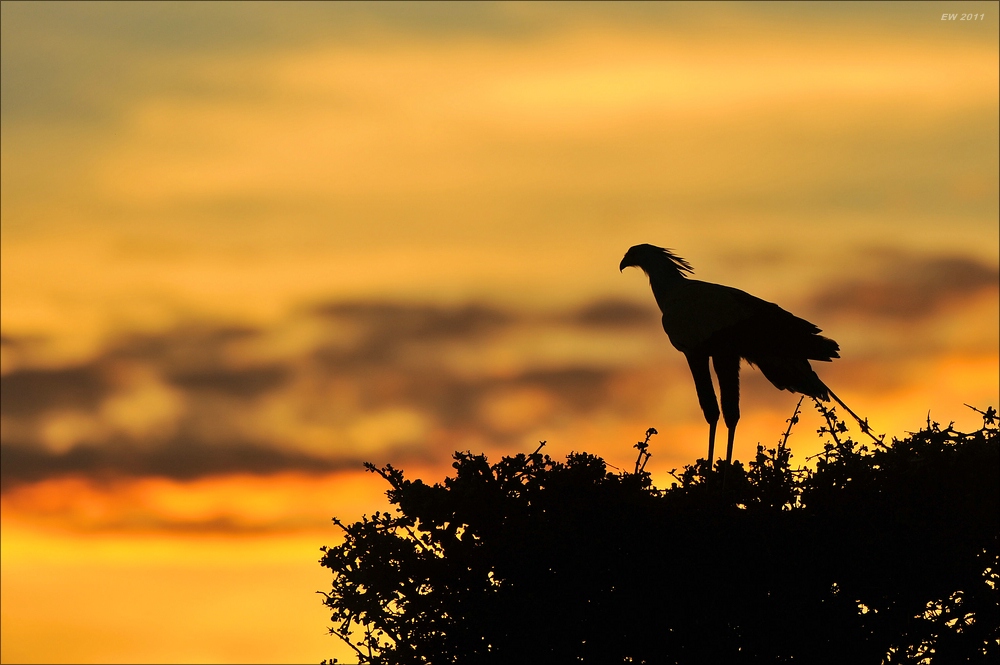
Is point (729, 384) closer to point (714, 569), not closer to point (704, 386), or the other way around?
point (704, 386)

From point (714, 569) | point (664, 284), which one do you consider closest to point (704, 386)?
point (664, 284)

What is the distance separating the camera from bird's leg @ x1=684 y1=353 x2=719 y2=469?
14.6 meters

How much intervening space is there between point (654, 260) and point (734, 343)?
199 cm

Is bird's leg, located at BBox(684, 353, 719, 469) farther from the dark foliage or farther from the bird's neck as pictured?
the dark foliage

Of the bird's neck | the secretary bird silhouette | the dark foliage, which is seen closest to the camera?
the dark foliage

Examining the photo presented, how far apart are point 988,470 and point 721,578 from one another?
9.28 feet

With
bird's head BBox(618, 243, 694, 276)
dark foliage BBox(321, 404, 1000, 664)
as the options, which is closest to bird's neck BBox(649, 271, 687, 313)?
bird's head BBox(618, 243, 694, 276)

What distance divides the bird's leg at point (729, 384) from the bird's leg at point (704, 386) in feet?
0.38

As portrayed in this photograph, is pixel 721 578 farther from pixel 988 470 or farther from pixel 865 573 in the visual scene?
pixel 988 470

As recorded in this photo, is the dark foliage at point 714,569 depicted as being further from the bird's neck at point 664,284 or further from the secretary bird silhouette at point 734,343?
the bird's neck at point 664,284

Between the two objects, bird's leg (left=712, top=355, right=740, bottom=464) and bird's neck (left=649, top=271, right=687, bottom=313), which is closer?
bird's leg (left=712, top=355, right=740, bottom=464)

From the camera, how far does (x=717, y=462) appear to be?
13.2m

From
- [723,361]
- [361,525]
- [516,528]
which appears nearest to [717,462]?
[723,361]

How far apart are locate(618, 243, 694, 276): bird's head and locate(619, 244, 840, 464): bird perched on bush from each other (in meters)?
0.59
